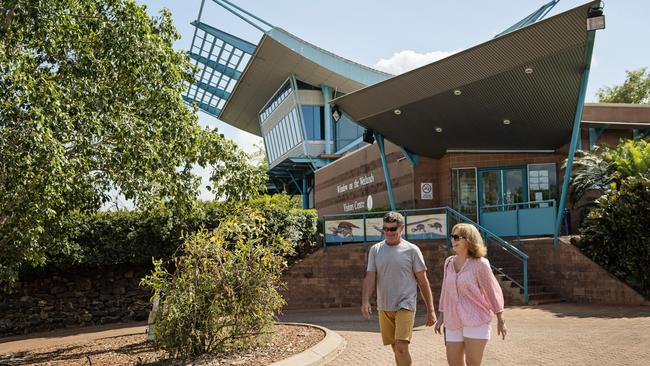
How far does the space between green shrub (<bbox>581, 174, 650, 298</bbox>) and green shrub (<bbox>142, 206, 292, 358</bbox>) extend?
883cm

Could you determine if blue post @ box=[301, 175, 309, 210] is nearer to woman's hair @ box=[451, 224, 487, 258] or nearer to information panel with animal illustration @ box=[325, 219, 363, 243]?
information panel with animal illustration @ box=[325, 219, 363, 243]

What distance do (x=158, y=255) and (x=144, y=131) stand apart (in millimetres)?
8765

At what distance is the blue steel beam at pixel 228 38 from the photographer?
47.2 m

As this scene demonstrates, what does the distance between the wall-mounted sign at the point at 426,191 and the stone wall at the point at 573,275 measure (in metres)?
6.15

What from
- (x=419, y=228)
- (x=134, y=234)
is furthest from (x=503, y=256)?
(x=134, y=234)

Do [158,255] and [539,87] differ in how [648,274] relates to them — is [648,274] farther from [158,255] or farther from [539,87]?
[158,255]

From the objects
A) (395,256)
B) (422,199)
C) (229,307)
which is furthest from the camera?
(422,199)

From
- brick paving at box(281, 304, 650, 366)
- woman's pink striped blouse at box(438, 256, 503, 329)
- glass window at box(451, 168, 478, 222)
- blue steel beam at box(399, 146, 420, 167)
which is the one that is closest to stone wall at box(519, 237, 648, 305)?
brick paving at box(281, 304, 650, 366)

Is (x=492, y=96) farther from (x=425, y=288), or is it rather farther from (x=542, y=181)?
(x=425, y=288)

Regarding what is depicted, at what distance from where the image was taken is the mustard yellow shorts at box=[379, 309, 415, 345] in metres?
5.60

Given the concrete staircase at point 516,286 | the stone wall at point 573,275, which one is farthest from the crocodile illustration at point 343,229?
the stone wall at point 573,275

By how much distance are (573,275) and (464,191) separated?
7068 millimetres

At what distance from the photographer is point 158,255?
1870cm

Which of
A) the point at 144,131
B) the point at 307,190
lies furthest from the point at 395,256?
the point at 307,190
